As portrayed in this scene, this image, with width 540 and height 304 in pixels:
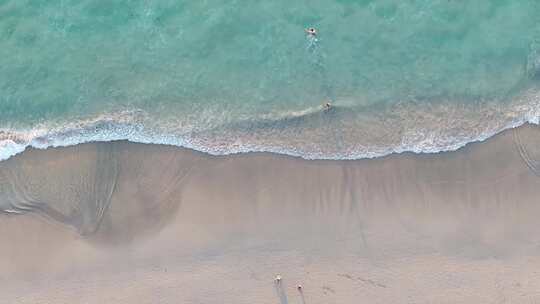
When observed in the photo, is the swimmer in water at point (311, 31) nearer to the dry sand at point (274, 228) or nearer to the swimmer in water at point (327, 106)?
the swimmer in water at point (327, 106)

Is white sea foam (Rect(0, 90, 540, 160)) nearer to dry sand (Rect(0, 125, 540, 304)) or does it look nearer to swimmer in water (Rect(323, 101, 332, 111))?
swimmer in water (Rect(323, 101, 332, 111))

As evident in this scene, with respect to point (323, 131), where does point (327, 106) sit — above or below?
above

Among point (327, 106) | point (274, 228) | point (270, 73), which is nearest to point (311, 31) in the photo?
point (270, 73)

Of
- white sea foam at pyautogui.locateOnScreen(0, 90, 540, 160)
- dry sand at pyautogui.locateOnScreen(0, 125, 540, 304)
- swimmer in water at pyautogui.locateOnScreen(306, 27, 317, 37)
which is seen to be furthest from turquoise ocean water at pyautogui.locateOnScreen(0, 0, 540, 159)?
dry sand at pyautogui.locateOnScreen(0, 125, 540, 304)

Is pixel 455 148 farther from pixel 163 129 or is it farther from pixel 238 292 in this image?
pixel 163 129

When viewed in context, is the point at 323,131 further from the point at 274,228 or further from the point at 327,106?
the point at 274,228

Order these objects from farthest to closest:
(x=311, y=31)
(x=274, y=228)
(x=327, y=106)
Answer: (x=311, y=31)
(x=327, y=106)
(x=274, y=228)

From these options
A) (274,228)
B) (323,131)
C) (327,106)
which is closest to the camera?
(274,228)
